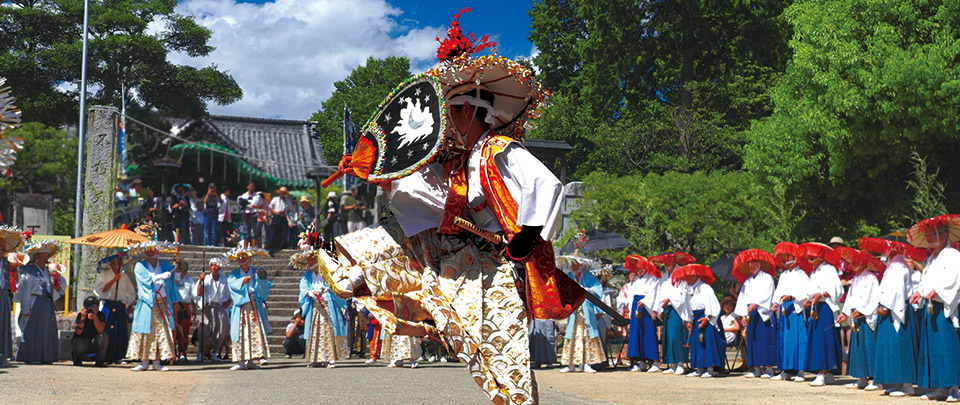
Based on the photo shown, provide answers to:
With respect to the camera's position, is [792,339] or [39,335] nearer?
[792,339]

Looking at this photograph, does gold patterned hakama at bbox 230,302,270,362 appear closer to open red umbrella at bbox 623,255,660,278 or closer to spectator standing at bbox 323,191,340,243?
open red umbrella at bbox 623,255,660,278

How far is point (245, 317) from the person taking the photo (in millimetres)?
14727

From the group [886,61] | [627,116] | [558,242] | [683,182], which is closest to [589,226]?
[558,242]

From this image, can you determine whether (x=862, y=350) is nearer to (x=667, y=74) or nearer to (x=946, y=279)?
(x=946, y=279)

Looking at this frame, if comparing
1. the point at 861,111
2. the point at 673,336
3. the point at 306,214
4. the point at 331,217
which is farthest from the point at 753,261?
the point at 306,214

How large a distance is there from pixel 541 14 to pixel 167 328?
23720mm

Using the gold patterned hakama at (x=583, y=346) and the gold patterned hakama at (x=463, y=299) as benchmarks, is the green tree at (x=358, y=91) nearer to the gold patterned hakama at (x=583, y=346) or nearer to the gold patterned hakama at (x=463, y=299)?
the gold patterned hakama at (x=583, y=346)

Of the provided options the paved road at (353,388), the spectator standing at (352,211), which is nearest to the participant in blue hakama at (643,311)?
the paved road at (353,388)

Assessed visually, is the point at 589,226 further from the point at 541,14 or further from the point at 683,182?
the point at 541,14

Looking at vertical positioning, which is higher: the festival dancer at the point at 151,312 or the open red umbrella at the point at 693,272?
the open red umbrella at the point at 693,272

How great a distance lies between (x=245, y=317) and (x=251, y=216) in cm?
1167

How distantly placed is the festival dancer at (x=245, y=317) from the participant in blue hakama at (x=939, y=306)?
30.6ft

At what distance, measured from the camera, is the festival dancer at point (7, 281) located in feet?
45.5

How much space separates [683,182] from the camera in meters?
21.6
